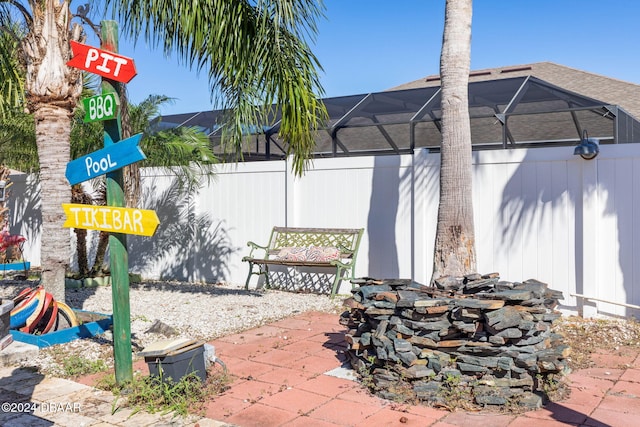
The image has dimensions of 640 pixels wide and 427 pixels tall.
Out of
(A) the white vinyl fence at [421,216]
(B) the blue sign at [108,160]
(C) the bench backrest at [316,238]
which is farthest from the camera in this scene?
(C) the bench backrest at [316,238]

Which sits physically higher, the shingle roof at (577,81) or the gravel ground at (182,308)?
the shingle roof at (577,81)

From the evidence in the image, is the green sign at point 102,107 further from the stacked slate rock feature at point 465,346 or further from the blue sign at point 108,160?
the stacked slate rock feature at point 465,346

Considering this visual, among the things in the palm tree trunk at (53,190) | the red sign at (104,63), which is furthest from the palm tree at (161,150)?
the red sign at (104,63)

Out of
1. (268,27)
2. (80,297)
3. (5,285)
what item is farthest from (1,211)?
(268,27)

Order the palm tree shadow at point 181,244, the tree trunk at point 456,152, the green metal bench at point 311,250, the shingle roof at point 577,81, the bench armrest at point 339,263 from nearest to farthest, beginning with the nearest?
the tree trunk at point 456,152 → the bench armrest at point 339,263 → the green metal bench at point 311,250 → the palm tree shadow at point 181,244 → the shingle roof at point 577,81

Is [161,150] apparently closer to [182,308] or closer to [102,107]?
[182,308]

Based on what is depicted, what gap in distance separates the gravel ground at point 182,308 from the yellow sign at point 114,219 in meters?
1.43

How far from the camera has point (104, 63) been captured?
15.7 feet

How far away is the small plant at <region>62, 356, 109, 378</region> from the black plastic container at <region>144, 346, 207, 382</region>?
0.99 m

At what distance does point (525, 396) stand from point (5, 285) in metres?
8.61

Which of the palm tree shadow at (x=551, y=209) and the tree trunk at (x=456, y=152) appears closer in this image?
the tree trunk at (x=456, y=152)

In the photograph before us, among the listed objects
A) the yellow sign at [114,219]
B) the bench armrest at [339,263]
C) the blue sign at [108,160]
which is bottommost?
the bench armrest at [339,263]

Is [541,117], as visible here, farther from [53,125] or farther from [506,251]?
[53,125]

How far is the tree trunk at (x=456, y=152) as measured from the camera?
19.9 feet
